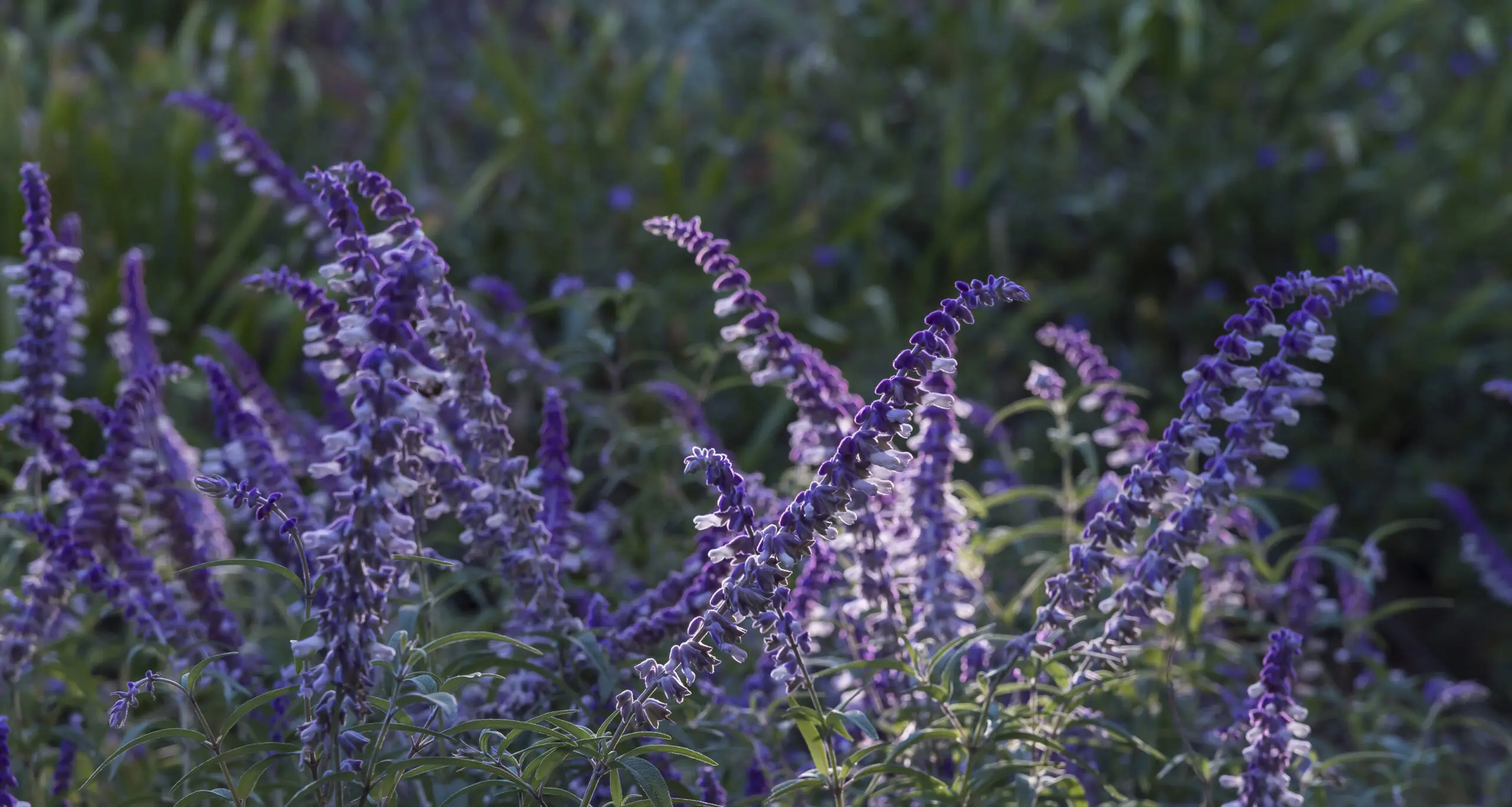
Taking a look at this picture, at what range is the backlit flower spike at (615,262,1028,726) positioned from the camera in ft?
4.98

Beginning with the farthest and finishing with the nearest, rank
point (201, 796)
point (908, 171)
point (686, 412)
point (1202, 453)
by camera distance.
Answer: point (908, 171) → point (686, 412) → point (1202, 453) → point (201, 796)

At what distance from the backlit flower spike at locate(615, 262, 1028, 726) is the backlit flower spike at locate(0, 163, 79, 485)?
1180 millimetres

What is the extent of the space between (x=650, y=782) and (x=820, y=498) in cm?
38

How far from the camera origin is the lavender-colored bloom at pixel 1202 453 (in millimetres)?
1755

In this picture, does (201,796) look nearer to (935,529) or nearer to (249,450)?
(249,450)

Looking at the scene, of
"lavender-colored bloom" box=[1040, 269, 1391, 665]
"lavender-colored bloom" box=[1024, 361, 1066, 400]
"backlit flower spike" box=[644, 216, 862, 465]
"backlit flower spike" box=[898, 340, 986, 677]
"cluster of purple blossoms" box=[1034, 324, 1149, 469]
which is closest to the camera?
"lavender-colored bloom" box=[1040, 269, 1391, 665]

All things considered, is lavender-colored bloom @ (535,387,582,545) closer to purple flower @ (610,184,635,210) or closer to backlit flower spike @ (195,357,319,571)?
backlit flower spike @ (195,357,319,571)

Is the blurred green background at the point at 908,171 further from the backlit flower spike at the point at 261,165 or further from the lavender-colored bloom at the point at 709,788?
the lavender-colored bloom at the point at 709,788

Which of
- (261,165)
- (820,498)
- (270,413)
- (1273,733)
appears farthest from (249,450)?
(1273,733)

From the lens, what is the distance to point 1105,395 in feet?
8.39

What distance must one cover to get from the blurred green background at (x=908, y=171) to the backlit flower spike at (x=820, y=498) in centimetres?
286

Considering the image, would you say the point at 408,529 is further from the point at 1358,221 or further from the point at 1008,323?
the point at 1358,221

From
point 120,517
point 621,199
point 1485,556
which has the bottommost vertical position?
point 120,517

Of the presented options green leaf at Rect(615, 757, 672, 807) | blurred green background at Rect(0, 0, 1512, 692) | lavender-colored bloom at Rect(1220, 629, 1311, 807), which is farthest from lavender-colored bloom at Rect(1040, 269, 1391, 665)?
blurred green background at Rect(0, 0, 1512, 692)
